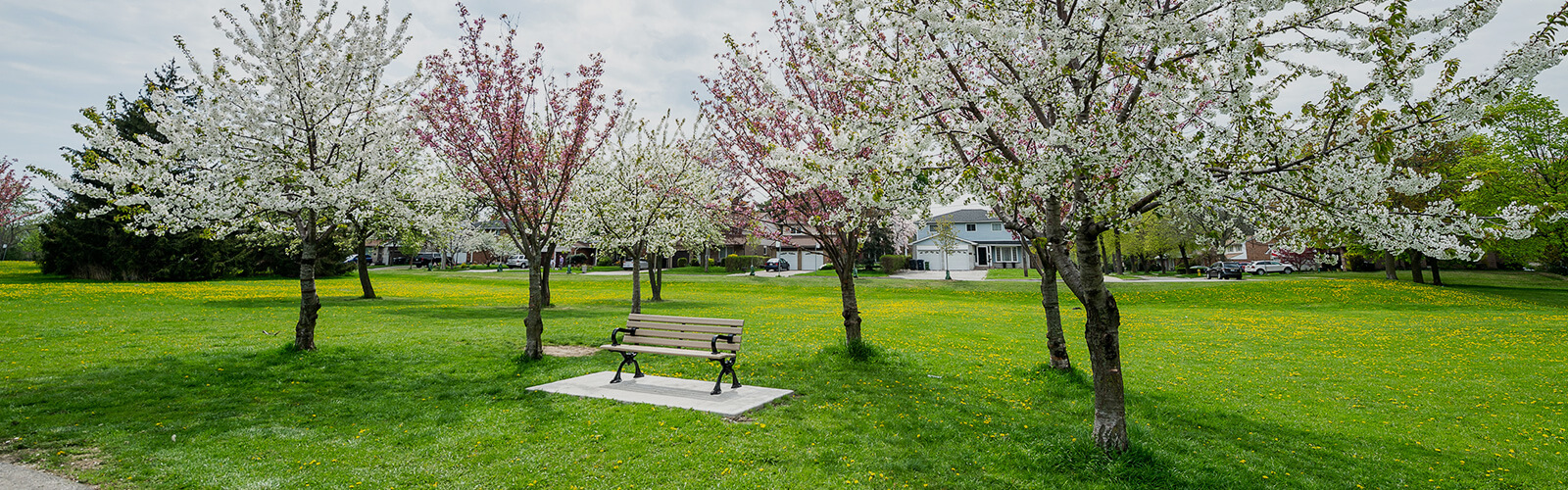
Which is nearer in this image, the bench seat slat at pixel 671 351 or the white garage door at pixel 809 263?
the bench seat slat at pixel 671 351

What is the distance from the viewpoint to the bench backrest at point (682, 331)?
894 cm

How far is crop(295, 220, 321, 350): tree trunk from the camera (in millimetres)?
10859

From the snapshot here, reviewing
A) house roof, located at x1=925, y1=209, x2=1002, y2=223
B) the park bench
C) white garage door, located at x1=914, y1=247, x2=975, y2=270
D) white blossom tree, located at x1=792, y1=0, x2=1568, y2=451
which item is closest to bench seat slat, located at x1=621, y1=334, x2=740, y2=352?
the park bench

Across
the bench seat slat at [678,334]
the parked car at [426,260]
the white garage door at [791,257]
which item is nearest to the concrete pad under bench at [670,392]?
the bench seat slat at [678,334]

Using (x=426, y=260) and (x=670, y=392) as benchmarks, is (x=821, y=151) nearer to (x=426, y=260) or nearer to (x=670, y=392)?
(x=670, y=392)

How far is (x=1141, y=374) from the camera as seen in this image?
10.4 meters

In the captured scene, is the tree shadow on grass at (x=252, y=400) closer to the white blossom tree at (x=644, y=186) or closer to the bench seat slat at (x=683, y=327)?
the bench seat slat at (x=683, y=327)

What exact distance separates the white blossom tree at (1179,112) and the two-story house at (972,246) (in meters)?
58.8

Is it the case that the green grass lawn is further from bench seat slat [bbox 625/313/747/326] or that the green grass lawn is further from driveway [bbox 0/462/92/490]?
bench seat slat [bbox 625/313/747/326]

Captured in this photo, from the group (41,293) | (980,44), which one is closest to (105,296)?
(41,293)

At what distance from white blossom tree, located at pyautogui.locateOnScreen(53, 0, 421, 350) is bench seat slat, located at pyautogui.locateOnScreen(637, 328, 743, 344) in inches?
201

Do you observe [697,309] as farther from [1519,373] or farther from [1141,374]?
[1519,373]

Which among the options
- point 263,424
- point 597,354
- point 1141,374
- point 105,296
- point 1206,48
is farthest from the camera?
point 105,296

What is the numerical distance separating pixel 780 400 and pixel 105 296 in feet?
83.7
